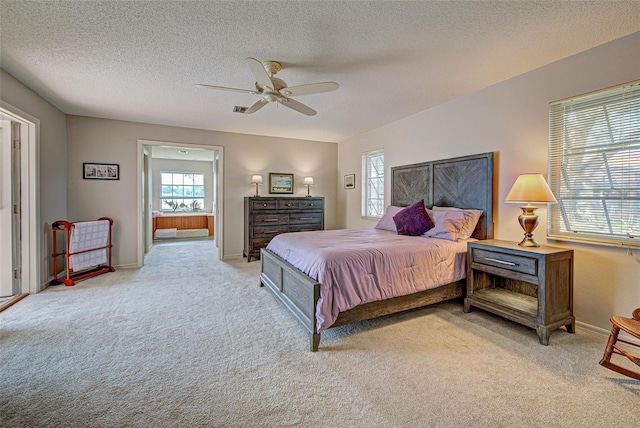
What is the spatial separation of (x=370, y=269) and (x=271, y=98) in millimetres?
1921

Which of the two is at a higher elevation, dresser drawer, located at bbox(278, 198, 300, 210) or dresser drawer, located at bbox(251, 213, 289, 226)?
dresser drawer, located at bbox(278, 198, 300, 210)

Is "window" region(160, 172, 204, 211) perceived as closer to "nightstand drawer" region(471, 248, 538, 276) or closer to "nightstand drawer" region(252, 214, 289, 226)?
"nightstand drawer" region(252, 214, 289, 226)

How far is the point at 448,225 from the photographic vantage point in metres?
3.23

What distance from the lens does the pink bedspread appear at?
229 cm

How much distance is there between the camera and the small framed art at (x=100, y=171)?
4551 millimetres

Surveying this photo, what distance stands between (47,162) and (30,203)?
695 mm

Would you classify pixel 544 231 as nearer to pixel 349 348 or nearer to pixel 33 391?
pixel 349 348

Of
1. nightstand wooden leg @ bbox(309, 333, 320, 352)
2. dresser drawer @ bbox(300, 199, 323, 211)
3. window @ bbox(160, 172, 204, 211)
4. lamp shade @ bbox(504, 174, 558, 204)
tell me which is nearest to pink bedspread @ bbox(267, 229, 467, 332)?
nightstand wooden leg @ bbox(309, 333, 320, 352)

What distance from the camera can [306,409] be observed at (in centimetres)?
157

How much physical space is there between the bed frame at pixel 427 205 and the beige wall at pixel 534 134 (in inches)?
5.0

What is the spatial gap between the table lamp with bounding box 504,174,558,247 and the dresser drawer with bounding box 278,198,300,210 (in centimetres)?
375

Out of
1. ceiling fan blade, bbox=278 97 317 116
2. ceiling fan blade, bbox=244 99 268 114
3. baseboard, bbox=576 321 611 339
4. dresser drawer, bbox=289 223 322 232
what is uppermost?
ceiling fan blade, bbox=244 99 268 114

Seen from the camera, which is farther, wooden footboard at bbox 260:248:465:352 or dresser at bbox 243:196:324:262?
dresser at bbox 243:196:324:262

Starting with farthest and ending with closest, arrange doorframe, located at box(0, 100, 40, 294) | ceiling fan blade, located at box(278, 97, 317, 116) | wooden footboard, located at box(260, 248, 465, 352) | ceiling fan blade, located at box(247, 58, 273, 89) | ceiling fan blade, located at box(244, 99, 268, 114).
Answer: doorframe, located at box(0, 100, 40, 294) → ceiling fan blade, located at box(244, 99, 268, 114) → ceiling fan blade, located at box(278, 97, 317, 116) → wooden footboard, located at box(260, 248, 465, 352) → ceiling fan blade, located at box(247, 58, 273, 89)
